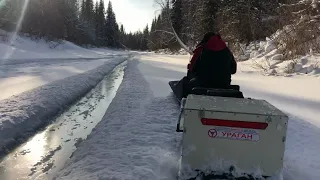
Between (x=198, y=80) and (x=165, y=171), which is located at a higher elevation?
(x=198, y=80)

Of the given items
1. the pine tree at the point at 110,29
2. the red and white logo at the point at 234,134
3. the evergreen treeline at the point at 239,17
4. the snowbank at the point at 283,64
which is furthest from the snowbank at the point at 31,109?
the pine tree at the point at 110,29

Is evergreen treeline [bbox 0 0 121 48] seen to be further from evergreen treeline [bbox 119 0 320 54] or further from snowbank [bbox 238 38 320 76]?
snowbank [bbox 238 38 320 76]

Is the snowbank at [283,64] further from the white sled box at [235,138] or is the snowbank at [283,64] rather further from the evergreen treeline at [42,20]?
the evergreen treeline at [42,20]

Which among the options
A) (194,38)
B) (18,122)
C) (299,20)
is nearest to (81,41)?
(194,38)

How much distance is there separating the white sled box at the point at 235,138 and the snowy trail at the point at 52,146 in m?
1.90

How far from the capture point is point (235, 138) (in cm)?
294

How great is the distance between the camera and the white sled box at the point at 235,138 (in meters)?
2.89

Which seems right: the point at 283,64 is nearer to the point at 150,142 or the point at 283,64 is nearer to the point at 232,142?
the point at 150,142

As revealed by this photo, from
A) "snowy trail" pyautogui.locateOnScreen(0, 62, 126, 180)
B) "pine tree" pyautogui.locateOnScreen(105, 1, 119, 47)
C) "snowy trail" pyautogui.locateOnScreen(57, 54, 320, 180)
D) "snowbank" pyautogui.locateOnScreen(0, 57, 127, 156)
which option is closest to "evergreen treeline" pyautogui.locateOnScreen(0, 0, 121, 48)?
"pine tree" pyautogui.locateOnScreen(105, 1, 119, 47)

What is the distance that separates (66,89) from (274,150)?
289 inches

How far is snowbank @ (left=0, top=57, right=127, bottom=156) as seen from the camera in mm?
5180

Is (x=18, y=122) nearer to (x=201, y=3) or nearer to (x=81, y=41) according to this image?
(x=201, y=3)

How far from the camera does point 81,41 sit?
59.7m

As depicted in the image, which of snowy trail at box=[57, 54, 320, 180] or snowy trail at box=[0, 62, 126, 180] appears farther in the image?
snowy trail at box=[0, 62, 126, 180]
